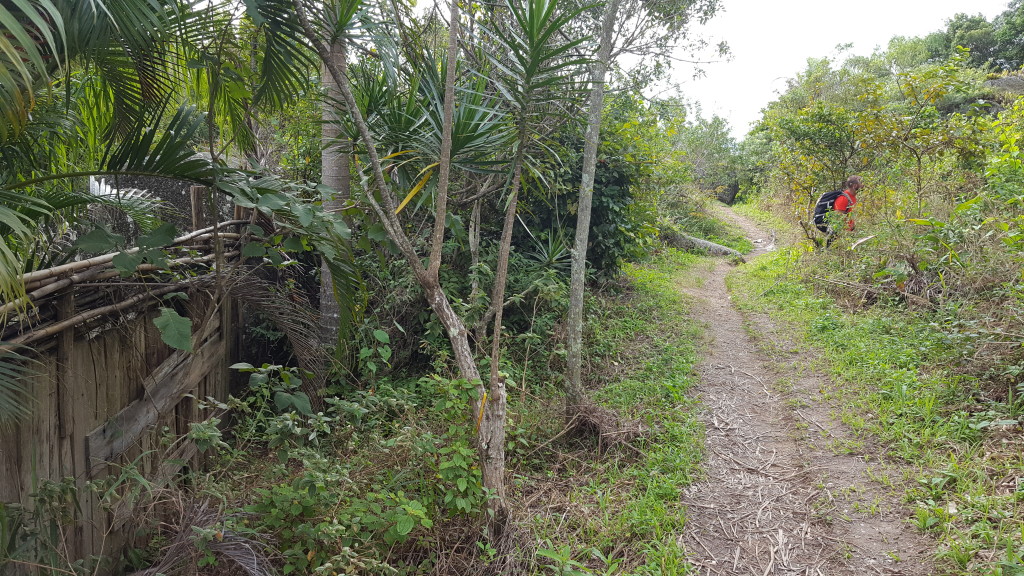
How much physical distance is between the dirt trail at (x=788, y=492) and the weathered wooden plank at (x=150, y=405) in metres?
2.94

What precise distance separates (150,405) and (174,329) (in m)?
Answer: 1.01

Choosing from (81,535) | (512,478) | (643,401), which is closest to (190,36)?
(81,535)

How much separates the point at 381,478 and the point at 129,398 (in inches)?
52.5

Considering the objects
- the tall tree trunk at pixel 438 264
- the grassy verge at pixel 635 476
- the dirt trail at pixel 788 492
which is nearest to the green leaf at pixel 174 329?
the tall tree trunk at pixel 438 264

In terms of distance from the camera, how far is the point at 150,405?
2.91 m

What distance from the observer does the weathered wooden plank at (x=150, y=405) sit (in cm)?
252

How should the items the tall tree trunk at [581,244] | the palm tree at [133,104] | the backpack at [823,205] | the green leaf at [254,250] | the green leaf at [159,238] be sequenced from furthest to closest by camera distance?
the backpack at [823,205], the tall tree trunk at [581,244], the green leaf at [254,250], the green leaf at [159,238], the palm tree at [133,104]

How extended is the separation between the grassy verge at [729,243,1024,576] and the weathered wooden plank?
3.97 m

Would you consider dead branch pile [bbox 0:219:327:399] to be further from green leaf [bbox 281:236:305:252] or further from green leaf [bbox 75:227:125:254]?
green leaf [bbox 281:236:305:252]

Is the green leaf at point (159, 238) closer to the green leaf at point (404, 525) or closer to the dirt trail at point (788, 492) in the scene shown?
the green leaf at point (404, 525)

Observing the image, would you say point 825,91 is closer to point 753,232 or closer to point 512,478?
point 753,232

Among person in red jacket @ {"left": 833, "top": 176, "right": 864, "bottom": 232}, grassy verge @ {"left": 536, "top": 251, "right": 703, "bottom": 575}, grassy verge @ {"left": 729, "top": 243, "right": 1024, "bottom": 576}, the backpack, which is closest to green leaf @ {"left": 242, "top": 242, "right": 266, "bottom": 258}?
grassy verge @ {"left": 536, "top": 251, "right": 703, "bottom": 575}

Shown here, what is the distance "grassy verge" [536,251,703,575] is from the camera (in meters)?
2.90

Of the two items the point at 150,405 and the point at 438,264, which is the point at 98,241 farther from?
the point at 438,264
